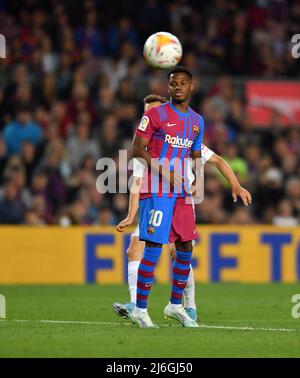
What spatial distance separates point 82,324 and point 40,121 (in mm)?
8430

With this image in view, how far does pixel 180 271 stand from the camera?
377 inches

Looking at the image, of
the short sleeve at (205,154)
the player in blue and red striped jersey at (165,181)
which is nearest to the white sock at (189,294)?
the player in blue and red striped jersey at (165,181)

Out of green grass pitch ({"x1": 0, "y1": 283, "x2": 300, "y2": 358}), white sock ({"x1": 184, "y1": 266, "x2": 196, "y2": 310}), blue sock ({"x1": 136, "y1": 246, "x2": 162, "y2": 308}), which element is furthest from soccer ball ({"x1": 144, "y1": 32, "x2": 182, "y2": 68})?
green grass pitch ({"x1": 0, "y1": 283, "x2": 300, "y2": 358})

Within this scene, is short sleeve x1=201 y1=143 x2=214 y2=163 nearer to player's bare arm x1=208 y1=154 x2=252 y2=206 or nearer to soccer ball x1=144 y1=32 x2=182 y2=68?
player's bare arm x1=208 y1=154 x2=252 y2=206

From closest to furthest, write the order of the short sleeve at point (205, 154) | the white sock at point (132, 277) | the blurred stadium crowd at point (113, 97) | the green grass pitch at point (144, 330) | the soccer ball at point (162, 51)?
the green grass pitch at point (144, 330) < the short sleeve at point (205, 154) < the white sock at point (132, 277) < the soccer ball at point (162, 51) < the blurred stadium crowd at point (113, 97)

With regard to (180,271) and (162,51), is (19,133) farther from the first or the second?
(180,271)

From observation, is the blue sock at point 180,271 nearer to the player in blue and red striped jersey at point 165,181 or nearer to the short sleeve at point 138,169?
the player in blue and red striped jersey at point 165,181

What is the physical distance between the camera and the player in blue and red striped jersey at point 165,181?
367 inches

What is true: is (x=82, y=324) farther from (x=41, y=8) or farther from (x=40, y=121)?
(x=41, y=8)

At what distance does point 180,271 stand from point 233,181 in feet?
3.08

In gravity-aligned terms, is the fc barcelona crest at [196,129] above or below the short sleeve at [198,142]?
above

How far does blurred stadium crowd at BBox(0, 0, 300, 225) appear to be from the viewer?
17172mm

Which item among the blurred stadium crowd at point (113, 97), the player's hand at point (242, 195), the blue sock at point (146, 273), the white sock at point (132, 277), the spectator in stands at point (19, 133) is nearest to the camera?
the blue sock at point (146, 273)

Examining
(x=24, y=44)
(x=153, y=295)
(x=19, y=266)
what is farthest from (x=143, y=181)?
(x=24, y=44)
